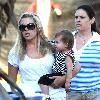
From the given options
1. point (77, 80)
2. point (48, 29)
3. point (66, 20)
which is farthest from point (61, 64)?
point (66, 20)

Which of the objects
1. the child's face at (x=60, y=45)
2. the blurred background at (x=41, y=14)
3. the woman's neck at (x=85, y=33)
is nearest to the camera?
the child's face at (x=60, y=45)

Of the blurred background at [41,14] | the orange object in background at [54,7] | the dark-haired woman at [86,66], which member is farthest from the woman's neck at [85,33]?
the orange object in background at [54,7]

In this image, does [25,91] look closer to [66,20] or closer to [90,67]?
[90,67]

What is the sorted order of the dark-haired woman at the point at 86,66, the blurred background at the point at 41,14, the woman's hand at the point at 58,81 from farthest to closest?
the blurred background at the point at 41,14 → the dark-haired woman at the point at 86,66 → the woman's hand at the point at 58,81

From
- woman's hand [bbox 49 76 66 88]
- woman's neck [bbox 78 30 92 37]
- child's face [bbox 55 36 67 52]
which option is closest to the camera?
woman's hand [bbox 49 76 66 88]

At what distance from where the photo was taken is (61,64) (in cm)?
521

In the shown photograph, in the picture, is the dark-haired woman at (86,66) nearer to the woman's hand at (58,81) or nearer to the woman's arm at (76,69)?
the woman's arm at (76,69)

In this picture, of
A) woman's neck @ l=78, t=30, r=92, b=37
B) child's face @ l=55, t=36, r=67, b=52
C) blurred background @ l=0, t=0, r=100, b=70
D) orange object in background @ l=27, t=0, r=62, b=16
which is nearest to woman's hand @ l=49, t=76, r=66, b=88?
child's face @ l=55, t=36, r=67, b=52

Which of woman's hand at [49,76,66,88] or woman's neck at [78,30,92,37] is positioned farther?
woman's neck at [78,30,92,37]

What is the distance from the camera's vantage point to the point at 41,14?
1550cm

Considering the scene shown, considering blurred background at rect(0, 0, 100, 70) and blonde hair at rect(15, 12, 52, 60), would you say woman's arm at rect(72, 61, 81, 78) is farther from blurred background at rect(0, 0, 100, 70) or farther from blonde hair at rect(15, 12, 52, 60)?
blurred background at rect(0, 0, 100, 70)

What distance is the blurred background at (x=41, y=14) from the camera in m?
15.6

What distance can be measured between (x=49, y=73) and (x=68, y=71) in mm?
209

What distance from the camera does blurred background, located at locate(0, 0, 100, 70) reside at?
51.0 ft
